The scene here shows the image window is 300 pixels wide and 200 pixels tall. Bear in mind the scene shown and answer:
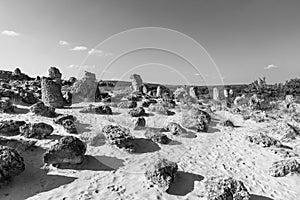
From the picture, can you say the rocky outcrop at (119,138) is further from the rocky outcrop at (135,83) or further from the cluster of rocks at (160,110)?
the rocky outcrop at (135,83)

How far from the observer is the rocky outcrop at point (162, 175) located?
20.8ft

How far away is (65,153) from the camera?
696 cm

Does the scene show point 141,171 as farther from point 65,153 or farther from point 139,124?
point 139,124

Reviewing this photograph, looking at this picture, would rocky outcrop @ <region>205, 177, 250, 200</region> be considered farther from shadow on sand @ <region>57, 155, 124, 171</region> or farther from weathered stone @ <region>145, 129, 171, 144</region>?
weathered stone @ <region>145, 129, 171, 144</region>

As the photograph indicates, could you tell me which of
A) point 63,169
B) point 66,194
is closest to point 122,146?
point 63,169

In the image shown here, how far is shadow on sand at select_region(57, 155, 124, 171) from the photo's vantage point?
709 cm

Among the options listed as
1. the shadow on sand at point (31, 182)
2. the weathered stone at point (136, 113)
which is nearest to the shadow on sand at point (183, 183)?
the shadow on sand at point (31, 182)

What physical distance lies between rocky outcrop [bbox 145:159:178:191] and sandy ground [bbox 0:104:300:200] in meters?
0.18

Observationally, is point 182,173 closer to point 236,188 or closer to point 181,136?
point 236,188

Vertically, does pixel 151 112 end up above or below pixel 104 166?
above

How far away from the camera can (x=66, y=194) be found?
225 inches

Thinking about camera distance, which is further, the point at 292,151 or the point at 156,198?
the point at 292,151

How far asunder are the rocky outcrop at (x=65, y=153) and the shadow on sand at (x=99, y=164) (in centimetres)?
17

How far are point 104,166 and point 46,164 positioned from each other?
199 centimetres
